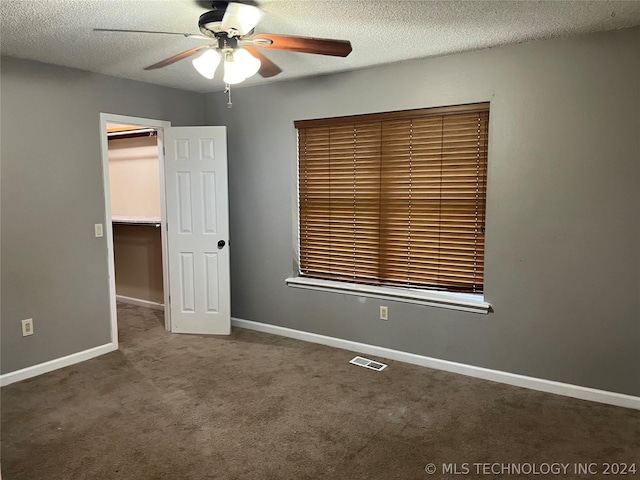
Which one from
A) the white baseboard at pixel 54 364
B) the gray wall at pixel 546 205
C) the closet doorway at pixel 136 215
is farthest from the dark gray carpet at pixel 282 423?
the closet doorway at pixel 136 215

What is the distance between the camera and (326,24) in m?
2.62

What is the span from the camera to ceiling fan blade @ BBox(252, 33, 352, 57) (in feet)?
7.24

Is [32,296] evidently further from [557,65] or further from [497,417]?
[557,65]

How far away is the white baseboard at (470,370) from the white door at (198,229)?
480mm

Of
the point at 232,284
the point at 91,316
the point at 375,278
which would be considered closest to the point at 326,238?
the point at 375,278

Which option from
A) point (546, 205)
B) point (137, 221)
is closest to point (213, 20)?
point (546, 205)

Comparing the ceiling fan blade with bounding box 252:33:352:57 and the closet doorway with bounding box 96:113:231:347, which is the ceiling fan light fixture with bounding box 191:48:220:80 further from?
the closet doorway with bounding box 96:113:231:347

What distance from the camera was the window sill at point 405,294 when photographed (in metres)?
3.36

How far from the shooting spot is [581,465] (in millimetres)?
2322

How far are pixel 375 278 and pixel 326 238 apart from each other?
580mm

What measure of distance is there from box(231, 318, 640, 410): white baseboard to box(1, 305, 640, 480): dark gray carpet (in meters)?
0.07

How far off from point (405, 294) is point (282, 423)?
1450 mm

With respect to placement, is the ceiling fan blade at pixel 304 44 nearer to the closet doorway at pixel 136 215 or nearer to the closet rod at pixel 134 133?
the closet rod at pixel 134 133

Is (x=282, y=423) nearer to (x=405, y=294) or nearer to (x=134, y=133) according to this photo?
(x=405, y=294)
